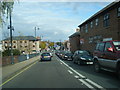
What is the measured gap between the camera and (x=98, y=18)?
30000 mm

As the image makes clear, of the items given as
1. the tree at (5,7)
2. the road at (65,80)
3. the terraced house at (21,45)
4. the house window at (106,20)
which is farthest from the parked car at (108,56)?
the terraced house at (21,45)

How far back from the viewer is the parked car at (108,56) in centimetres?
880

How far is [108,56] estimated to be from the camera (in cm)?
975

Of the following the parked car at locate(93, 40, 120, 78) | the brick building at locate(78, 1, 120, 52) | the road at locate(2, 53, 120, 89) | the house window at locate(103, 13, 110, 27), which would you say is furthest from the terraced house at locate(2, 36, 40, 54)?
the parked car at locate(93, 40, 120, 78)

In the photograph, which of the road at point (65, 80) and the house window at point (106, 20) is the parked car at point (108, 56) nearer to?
the road at point (65, 80)

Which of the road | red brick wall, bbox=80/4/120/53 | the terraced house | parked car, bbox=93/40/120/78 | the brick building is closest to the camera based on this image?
the road

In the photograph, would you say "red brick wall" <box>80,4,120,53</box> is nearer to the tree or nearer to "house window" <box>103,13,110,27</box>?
"house window" <box>103,13,110,27</box>

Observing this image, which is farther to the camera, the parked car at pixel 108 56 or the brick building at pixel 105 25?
the brick building at pixel 105 25

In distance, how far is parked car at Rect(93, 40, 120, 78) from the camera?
28.9 ft

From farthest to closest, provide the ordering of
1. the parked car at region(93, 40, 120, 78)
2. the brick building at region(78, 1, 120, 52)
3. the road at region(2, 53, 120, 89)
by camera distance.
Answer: the brick building at region(78, 1, 120, 52) < the parked car at region(93, 40, 120, 78) < the road at region(2, 53, 120, 89)

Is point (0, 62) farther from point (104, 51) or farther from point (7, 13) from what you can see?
point (104, 51)

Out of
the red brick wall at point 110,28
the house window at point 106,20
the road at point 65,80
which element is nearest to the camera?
the road at point 65,80

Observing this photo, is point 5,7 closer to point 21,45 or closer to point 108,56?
point 108,56

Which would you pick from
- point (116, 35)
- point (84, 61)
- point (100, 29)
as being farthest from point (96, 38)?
point (84, 61)
